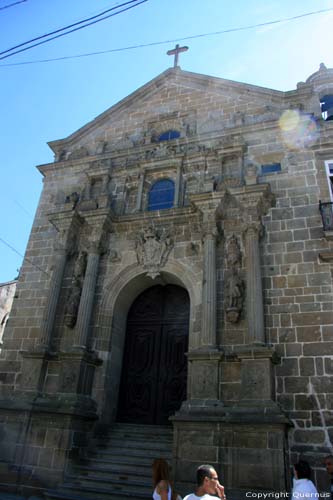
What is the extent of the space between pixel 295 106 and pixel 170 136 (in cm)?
395

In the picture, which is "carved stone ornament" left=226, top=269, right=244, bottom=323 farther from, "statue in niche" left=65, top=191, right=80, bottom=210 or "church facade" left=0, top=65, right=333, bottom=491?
"statue in niche" left=65, top=191, right=80, bottom=210

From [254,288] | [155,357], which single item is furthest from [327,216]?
[155,357]

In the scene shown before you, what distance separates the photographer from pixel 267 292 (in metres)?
9.35

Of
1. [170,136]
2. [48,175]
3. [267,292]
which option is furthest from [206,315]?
[48,175]

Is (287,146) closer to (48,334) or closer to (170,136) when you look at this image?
(170,136)

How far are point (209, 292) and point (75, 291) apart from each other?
3.70 metres

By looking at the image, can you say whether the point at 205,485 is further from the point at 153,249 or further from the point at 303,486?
the point at 153,249

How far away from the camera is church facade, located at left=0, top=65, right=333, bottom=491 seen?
805 centimetres

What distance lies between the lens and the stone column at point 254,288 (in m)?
8.69

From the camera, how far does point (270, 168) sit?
1109cm

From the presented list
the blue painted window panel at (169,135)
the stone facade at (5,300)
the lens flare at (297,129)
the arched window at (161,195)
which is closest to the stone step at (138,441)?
the arched window at (161,195)

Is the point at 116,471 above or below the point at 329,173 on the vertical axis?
below

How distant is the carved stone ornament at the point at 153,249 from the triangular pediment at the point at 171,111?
3.73 meters

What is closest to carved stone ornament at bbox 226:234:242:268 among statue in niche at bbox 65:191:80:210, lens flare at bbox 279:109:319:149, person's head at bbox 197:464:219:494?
lens flare at bbox 279:109:319:149
